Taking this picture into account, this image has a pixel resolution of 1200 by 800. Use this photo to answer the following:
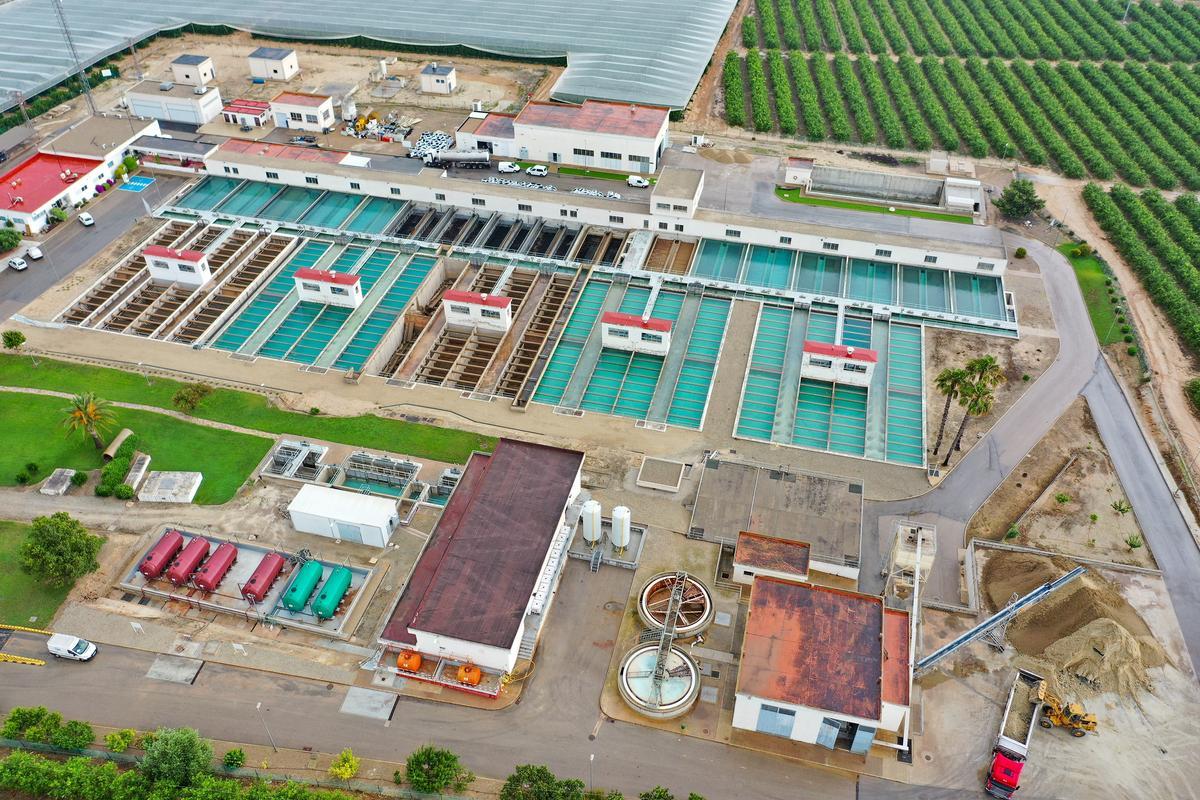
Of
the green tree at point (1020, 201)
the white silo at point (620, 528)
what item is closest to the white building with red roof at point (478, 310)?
the white silo at point (620, 528)

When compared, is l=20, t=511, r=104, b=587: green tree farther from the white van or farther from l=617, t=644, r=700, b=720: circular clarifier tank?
l=617, t=644, r=700, b=720: circular clarifier tank

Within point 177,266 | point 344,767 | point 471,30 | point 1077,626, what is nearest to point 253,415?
point 177,266

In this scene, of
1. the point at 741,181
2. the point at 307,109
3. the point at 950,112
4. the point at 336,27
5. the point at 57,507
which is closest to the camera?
the point at 57,507

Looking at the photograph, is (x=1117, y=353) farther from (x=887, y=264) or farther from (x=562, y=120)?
(x=562, y=120)

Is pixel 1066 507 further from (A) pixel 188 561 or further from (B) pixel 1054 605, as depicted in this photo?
(A) pixel 188 561

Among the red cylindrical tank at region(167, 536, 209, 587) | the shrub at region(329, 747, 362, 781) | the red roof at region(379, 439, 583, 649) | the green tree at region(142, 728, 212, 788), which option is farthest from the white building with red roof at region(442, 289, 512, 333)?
the green tree at region(142, 728, 212, 788)

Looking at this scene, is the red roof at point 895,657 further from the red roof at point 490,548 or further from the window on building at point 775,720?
the red roof at point 490,548

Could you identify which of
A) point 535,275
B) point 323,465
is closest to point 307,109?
point 535,275
